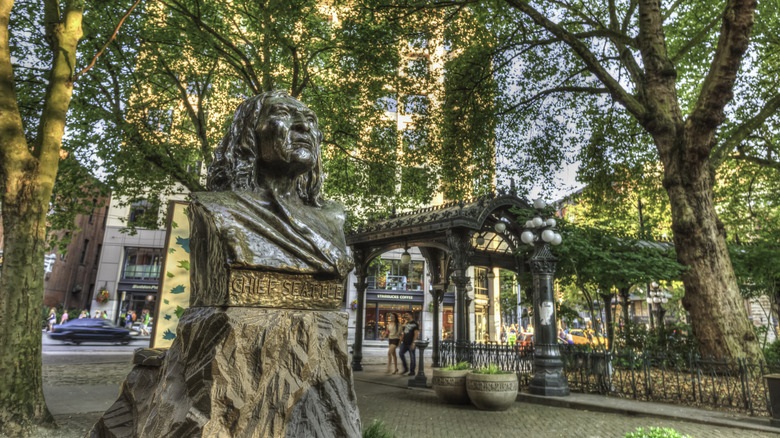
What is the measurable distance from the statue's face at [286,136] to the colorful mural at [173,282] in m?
4.92

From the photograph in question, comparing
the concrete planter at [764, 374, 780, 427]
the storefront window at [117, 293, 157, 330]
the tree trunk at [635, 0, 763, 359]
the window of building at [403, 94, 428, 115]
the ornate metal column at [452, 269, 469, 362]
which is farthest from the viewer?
the storefront window at [117, 293, 157, 330]

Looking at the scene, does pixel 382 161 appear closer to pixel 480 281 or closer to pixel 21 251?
pixel 21 251

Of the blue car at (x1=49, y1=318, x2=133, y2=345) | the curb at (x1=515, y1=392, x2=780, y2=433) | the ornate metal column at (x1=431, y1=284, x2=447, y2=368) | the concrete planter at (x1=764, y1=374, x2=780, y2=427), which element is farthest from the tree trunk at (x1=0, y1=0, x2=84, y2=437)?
the blue car at (x1=49, y1=318, x2=133, y2=345)

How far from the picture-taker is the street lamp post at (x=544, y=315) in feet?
28.7

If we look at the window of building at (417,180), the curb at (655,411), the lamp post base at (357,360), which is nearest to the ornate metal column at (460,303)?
the curb at (655,411)

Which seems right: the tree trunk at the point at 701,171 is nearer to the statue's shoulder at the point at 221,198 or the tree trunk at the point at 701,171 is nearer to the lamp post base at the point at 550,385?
the lamp post base at the point at 550,385

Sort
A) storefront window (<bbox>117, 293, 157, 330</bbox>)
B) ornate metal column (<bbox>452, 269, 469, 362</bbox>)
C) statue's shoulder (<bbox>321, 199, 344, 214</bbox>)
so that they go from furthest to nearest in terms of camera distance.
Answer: storefront window (<bbox>117, 293, 157, 330</bbox>), ornate metal column (<bbox>452, 269, 469, 362</bbox>), statue's shoulder (<bbox>321, 199, 344, 214</bbox>)

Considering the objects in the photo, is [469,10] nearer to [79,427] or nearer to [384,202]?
[384,202]

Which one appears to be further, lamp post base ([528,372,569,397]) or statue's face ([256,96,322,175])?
lamp post base ([528,372,569,397])

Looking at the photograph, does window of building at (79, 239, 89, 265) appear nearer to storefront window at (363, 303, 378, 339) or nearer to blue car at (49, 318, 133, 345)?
blue car at (49, 318, 133, 345)

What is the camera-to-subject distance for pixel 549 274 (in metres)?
9.34

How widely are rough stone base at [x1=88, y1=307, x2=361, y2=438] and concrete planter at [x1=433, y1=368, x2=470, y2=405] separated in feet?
18.8

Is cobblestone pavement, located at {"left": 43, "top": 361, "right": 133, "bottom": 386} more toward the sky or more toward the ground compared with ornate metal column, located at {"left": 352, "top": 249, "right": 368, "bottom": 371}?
more toward the ground

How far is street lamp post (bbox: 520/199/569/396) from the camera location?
28.7ft
